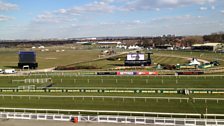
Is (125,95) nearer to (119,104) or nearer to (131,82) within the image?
(119,104)

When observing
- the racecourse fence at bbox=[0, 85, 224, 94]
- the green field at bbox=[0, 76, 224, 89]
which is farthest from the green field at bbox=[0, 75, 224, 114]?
the racecourse fence at bbox=[0, 85, 224, 94]

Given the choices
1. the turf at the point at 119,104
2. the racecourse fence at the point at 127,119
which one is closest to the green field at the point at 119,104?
the turf at the point at 119,104

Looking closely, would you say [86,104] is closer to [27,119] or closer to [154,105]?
[154,105]

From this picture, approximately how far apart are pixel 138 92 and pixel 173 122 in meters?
20.7

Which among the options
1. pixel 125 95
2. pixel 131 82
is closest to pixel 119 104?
pixel 125 95

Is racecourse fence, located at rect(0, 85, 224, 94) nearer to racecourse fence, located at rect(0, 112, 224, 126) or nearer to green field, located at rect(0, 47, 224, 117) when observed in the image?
green field, located at rect(0, 47, 224, 117)

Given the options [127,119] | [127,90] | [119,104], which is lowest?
[119,104]

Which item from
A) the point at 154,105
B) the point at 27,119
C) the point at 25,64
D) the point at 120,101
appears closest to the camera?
the point at 27,119

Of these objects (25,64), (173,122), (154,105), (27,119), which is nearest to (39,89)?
(154,105)

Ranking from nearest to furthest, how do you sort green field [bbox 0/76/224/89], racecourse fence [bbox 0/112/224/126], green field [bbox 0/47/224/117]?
racecourse fence [bbox 0/112/224/126] → green field [bbox 0/47/224/117] → green field [bbox 0/76/224/89]

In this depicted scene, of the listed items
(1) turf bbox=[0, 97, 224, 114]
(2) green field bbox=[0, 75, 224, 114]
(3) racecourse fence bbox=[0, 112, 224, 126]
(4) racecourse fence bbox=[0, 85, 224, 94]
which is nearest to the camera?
(3) racecourse fence bbox=[0, 112, 224, 126]

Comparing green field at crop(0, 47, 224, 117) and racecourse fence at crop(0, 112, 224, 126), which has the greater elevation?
racecourse fence at crop(0, 112, 224, 126)

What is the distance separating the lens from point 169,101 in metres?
37.1

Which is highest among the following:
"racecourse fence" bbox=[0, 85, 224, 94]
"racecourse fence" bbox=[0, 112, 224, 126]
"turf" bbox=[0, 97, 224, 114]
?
"racecourse fence" bbox=[0, 112, 224, 126]
